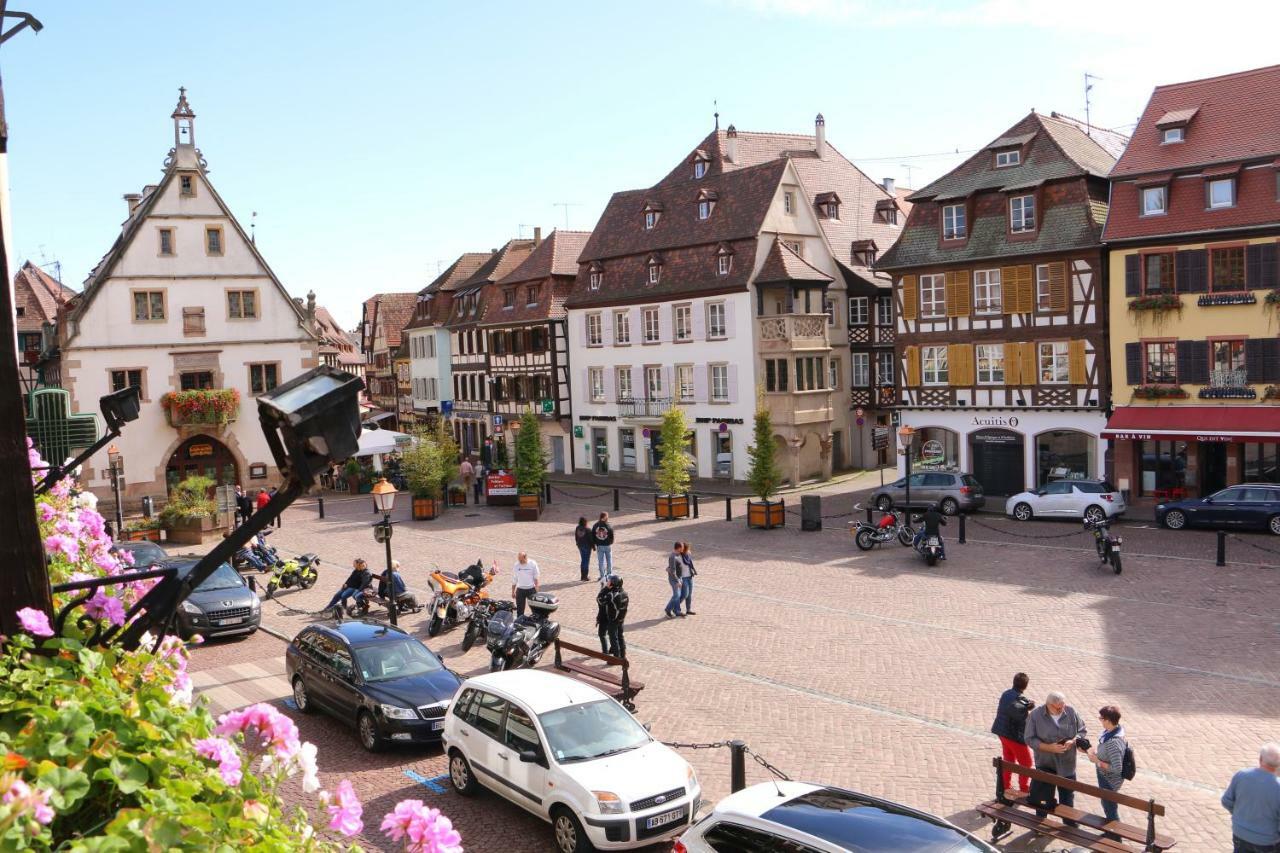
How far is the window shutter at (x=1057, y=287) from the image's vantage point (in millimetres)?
35969

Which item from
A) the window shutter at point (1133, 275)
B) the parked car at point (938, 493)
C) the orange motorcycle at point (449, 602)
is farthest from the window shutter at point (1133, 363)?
the orange motorcycle at point (449, 602)

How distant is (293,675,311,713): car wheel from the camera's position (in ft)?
54.4

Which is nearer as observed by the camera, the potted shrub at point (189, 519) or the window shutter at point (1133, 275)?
the window shutter at point (1133, 275)

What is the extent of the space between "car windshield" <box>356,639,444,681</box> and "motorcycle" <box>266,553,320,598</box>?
38.7ft

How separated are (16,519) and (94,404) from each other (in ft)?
136

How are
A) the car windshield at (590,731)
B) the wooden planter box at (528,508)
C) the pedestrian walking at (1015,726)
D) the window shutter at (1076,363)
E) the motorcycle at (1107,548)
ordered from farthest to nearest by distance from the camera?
the wooden planter box at (528,508)
the window shutter at (1076,363)
the motorcycle at (1107,548)
the pedestrian walking at (1015,726)
the car windshield at (590,731)

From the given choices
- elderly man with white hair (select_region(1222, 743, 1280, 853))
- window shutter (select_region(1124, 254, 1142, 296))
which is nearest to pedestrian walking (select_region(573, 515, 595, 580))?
elderly man with white hair (select_region(1222, 743, 1280, 853))

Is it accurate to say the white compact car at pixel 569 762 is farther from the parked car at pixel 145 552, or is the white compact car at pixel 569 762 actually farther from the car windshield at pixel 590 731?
the parked car at pixel 145 552

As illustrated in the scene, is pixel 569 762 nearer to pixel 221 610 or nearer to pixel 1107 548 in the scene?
pixel 221 610

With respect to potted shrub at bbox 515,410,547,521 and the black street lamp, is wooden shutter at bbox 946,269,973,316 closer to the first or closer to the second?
potted shrub at bbox 515,410,547,521

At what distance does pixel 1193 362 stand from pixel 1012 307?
6.08 meters

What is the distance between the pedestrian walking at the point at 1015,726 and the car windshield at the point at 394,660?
778 centimetres

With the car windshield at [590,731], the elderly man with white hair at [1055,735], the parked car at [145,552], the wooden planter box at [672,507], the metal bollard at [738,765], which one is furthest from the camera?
the wooden planter box at [672,507]

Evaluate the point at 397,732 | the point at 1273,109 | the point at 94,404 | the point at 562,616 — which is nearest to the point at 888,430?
the point at 1273,109
